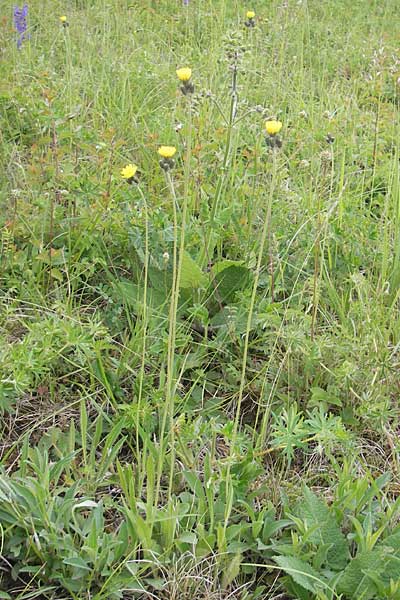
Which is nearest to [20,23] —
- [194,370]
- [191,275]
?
[191,275]

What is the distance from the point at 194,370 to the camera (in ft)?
6.10

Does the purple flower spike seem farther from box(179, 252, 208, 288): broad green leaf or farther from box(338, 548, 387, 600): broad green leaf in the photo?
box(338, 548, 387, 600): broad green leaf

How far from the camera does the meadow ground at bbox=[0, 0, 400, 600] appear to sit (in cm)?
134

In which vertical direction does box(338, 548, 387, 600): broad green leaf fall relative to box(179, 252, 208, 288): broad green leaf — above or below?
below

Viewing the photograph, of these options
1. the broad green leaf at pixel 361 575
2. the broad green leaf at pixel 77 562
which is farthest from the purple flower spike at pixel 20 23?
the broad green leaf at pixel 361 575

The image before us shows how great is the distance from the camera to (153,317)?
1.94m

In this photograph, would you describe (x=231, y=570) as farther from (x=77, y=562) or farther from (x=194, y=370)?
(x=194, y=370)

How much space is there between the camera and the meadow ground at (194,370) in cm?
134

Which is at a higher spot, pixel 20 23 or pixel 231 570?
pixel 20 23

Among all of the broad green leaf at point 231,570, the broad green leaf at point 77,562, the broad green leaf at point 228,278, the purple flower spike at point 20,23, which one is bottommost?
the broad green leaf at point 231,570

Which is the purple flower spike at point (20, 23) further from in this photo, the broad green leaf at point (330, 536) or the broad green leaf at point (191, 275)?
the broad green leaf at point (330, 536)

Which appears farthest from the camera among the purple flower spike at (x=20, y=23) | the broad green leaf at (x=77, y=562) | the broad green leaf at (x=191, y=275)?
the purple flower spike at (x=20, y=23)

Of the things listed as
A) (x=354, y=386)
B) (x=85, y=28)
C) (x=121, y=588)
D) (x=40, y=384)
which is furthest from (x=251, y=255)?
(x=85, y=28)

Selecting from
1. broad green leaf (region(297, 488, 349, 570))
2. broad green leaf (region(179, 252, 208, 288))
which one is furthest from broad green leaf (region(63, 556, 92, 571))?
broad green leaf (region(179, 252, 208, 288))
